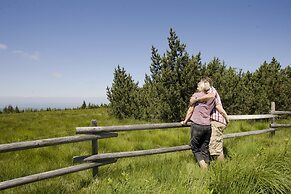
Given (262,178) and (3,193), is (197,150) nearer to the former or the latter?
(262,178)

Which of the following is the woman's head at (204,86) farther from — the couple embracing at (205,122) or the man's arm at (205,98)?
the man's arm at (205,98)

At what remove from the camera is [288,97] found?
54.2 feet

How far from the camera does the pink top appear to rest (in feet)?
18.0

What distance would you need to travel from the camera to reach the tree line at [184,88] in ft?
42.5

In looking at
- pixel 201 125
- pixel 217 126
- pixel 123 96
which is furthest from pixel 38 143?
pixel 123 96

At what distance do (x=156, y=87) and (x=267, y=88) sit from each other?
22.1 ft

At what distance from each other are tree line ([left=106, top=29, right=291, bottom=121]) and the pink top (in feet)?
23.2

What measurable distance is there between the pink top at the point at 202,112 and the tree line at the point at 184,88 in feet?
23.2

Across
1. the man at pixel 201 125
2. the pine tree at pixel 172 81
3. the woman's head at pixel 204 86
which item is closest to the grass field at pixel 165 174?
the man at pixel 201 125

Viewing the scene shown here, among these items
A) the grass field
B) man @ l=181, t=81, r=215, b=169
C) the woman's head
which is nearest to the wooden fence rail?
the grass field

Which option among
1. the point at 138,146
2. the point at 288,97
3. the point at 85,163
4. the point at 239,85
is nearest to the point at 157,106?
the point at 239,85

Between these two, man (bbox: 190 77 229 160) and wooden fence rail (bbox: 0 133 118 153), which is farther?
man (bbox: 190 77 229 160)

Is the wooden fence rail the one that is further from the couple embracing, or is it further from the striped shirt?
the striped shirt

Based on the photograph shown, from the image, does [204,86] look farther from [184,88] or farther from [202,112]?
[184,88]
